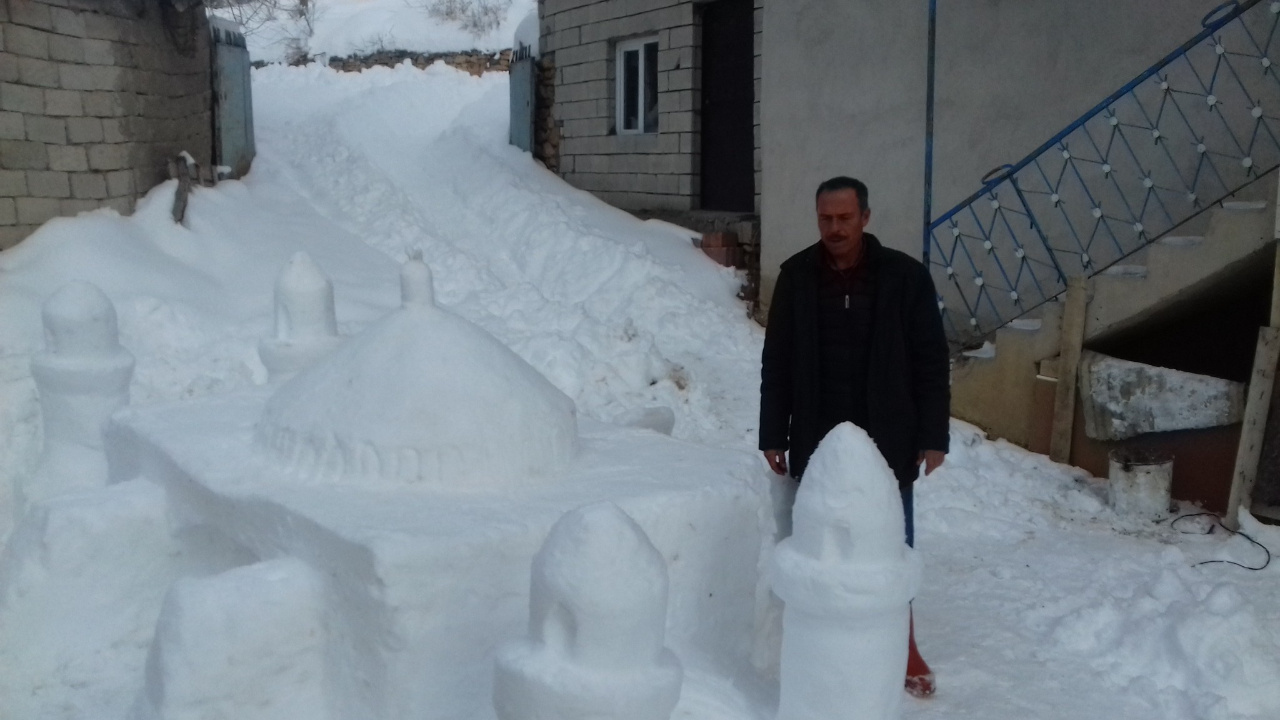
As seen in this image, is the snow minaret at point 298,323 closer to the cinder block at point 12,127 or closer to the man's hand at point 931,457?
the man's hand at point 931,457

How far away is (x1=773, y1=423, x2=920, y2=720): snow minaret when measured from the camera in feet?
7.64

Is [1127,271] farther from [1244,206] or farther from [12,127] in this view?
[12,127]

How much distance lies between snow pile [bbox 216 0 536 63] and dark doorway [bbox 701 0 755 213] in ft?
34.9

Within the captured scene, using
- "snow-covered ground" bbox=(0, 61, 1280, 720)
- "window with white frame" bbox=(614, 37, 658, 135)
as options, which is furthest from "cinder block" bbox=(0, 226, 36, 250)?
"window with white frame" bbox=(614, 37, 658, 135)

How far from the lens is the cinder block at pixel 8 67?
691 cm

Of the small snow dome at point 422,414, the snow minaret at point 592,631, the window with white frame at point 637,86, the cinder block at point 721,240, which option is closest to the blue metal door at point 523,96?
the window with white frame at point 637,86

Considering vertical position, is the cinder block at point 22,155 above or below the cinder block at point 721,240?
above

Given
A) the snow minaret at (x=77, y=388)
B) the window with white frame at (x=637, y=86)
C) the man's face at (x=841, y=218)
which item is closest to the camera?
the man's face at (x=841, y=218)

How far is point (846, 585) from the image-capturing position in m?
2.33

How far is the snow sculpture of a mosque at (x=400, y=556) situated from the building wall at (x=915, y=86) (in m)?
4.26

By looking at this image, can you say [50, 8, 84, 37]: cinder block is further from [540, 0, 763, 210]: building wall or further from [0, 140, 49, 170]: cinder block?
[540, 0, 763, 210]: building wall

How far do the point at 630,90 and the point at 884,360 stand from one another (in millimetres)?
7997

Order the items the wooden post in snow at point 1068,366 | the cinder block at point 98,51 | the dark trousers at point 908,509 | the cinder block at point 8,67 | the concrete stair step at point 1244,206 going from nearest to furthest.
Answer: the dark trousers at point 908,509 < the concrete stair step at point 1244,206 < the wooden post in snow at point 1068,366 < the cinder block at point 8,67 < the cinder block at point 98,51

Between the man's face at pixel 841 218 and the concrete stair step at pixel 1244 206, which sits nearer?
the man's face at pixel 841 218
